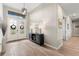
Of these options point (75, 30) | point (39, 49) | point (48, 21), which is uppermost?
point (48, 21)

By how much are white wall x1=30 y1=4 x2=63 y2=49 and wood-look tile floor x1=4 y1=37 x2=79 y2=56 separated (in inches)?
4.6

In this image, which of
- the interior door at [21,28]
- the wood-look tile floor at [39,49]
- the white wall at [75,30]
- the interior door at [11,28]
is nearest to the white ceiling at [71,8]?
the white wall at [75,30]

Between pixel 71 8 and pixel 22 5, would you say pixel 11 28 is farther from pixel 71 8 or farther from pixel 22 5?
pixel 71 8

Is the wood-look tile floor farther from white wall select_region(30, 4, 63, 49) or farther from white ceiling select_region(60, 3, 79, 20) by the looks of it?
white ceiling select_region(60, 3, 79, 20)

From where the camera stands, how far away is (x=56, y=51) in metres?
1.96

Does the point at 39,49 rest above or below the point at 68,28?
below

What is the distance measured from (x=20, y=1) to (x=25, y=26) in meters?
0.46

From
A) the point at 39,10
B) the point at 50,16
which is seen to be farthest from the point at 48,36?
the point at 39,10

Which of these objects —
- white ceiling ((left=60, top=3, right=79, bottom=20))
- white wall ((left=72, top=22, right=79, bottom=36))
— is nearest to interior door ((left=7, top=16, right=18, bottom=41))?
white ceiling ((left=60, top=3, right=79, bottom=20))

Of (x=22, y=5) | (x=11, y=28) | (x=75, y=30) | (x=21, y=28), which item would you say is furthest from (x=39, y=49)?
(x=22, y=5)

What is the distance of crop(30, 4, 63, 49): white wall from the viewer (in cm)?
194

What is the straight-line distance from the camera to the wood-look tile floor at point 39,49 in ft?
6.39

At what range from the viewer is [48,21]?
196 centimetres

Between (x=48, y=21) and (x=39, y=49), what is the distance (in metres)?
0.53
